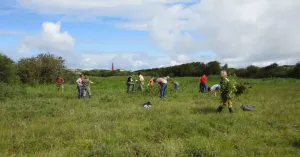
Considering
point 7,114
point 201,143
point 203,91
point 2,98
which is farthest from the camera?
point 203,91

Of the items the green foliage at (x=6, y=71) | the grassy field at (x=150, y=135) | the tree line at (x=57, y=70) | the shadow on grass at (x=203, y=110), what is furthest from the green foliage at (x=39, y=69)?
the shadow on grass at (x=203, y=110)

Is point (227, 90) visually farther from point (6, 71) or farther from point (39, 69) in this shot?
point (39, 69)

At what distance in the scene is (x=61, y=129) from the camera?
9.73 meters

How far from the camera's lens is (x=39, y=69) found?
4691 cm

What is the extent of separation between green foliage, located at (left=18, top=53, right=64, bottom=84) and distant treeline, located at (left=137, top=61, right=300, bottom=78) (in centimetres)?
1657

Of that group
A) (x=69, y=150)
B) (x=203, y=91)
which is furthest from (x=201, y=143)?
(x=203, y=91)

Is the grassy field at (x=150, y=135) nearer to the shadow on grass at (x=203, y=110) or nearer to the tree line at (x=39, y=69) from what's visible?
the shadow on grass at (x=203, y=110)

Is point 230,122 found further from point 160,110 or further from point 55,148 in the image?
point 55,148

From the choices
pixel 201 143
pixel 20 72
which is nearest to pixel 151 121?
pixel 201 143

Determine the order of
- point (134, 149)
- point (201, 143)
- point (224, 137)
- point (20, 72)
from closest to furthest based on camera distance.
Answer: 1. point (134, 149)
2. point (201, 143)
3. point (224, 137)
4. point (20, 72)

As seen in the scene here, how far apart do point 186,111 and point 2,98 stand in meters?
12.3

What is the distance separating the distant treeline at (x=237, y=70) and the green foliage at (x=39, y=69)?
16572mm

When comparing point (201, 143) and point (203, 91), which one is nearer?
point (201, 143)

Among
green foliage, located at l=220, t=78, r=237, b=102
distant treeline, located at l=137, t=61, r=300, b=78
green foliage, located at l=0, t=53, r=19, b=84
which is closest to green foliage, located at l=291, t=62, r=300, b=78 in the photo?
distant treeline, located at l=137, t=61, r=300, b=78
